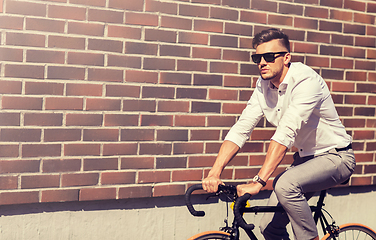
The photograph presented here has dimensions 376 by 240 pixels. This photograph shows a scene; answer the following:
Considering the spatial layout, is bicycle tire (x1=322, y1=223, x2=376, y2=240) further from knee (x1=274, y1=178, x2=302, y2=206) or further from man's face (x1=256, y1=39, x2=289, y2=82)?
man's face (x1=256, y1=39, x2=289, y2=82)

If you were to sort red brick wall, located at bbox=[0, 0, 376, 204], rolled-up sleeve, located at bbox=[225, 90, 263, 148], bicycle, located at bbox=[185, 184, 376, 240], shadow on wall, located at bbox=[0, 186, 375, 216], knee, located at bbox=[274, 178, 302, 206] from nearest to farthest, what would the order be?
bicycle, located at bbox=[185, 184, 376, 240]
knee, located at bbox=[274, 178, 302, 206]
rolled-up sleeve, located at bbox=[225, 90, 263, 148]
red brick wall, located at bbox=[0, 0, 376, 204]
shadow on wall, located at bbox=[0, 186, 375, 216]

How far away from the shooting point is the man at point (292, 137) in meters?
2.56

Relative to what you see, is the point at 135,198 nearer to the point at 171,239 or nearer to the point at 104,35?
the point at 171,239

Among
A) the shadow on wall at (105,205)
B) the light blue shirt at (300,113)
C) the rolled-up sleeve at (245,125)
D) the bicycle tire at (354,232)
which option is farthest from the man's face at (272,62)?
the bicycle tire at (354,232)

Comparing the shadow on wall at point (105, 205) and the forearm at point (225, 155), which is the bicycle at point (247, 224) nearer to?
the forearm at point (225, 155)

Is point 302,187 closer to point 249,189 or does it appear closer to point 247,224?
point 249,189

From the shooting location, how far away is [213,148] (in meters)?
3.68

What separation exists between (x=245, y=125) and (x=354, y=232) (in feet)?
4.68

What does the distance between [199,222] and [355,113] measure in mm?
2153

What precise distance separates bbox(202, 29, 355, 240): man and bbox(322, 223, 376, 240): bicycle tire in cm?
49

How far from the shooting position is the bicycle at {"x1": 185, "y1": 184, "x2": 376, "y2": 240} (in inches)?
87.1

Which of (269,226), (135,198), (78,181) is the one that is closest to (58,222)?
(78,181)

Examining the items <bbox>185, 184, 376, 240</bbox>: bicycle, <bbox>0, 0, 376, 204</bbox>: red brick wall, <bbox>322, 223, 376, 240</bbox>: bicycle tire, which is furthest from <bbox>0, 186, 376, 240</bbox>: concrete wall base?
<bbox>322, 223, 376, 240</bbox>: bicycle tire

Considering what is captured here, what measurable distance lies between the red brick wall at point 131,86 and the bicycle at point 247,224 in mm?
858
